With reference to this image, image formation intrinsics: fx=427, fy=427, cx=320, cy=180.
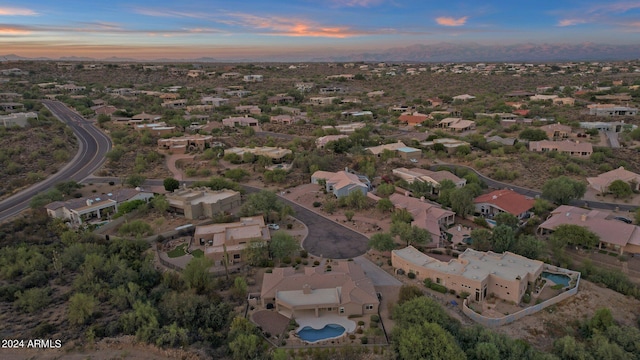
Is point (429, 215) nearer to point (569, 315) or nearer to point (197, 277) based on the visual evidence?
point (569, 315)

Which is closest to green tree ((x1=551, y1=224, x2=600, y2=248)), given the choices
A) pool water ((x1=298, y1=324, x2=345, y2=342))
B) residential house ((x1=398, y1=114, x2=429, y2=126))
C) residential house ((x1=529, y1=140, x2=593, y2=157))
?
pool water ((x1=298, y1=324, x2=345, y2=342))

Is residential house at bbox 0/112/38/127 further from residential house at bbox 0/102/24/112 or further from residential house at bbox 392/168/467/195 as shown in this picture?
residential house at bbox 392/168/467/195

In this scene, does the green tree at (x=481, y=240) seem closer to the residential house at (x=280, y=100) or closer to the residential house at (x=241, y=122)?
the residential house at (x=241, y=122)

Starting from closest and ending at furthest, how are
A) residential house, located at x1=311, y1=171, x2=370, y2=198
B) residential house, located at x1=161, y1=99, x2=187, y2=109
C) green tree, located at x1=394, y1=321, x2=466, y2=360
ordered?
Answer: green tree, located at x1=394, y1=321, x2=466, y2=360
residential house, located at x1=311, y1=171, x2=370, y2=198
residential house, located at x1=161, y1=99, x2=187, y2=109

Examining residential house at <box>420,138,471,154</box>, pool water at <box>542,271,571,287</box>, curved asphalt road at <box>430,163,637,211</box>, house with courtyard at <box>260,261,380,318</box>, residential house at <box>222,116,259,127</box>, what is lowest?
pool water at <box>542,271,571,287</box>

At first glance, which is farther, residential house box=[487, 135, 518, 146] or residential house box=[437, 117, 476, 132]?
residential house box=[437, 117, 476, 132]

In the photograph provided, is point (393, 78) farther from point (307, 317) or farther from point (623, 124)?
point (307, 317)
